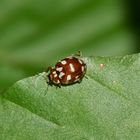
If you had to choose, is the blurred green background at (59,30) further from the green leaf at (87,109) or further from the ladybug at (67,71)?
the green leaf at (87,109)

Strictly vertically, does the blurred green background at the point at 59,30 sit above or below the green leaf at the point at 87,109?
above

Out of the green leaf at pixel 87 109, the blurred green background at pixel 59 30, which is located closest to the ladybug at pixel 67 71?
the green leaf at pixel 87 109

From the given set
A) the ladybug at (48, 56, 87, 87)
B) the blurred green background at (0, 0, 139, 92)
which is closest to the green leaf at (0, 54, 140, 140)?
the ladybug at (48, 56, 87, 87)

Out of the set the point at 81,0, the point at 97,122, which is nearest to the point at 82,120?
the point at 97,122

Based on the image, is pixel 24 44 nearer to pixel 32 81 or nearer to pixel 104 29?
pixel 104 29

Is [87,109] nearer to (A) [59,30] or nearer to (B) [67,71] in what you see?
(B) [67,71]

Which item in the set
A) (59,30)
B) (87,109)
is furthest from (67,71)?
(59,30)

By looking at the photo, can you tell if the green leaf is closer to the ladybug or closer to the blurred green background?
the ladybug
